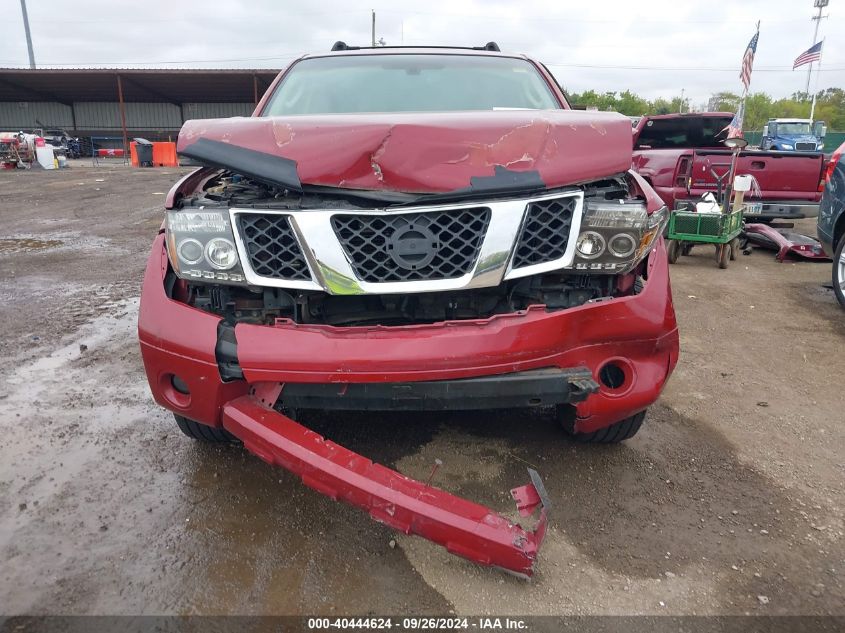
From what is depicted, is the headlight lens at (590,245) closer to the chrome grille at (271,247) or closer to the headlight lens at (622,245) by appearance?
the headlight lens at (622,245)

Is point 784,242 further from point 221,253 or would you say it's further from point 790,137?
point 790,137

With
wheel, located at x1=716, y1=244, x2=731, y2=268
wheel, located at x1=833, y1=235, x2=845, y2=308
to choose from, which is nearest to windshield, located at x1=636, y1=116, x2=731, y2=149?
wheel, located at x1=716, y1=244, x2=731, y2=268

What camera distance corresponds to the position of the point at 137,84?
34438 millimetres

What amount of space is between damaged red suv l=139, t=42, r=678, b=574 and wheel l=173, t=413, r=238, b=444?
354mm

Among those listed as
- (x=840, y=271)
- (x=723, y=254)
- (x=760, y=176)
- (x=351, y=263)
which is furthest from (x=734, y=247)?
(x=351, y=263)

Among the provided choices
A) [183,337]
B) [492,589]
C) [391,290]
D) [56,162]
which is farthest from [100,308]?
[56,162]

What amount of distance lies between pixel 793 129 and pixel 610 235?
3292cm

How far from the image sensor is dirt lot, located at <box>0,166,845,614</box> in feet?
6.38

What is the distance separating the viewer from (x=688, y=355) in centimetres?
408

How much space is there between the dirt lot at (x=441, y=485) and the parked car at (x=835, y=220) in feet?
3.94

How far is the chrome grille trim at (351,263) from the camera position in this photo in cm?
206

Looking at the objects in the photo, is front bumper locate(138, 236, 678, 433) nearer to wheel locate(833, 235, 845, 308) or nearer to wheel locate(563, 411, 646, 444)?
wheel locate(563, 411, 646, 444)

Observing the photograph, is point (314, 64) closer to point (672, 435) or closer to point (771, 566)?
point (672, 435)

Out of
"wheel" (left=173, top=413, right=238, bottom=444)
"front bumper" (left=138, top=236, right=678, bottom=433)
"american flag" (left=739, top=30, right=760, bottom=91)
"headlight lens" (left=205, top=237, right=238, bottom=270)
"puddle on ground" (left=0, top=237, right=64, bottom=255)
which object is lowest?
"puddle on ground" (left=0, top=237, right=64, bottom=255)
